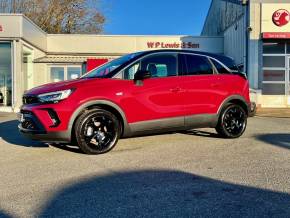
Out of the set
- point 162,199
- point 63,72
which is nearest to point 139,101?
point 162,199

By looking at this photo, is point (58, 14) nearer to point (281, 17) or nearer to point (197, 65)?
point (281, 17)

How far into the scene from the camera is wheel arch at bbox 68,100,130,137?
6957 mm

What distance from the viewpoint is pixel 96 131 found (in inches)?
285

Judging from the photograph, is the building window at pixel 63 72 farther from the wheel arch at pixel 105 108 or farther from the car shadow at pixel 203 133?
the wheel arch at pixel 105 108

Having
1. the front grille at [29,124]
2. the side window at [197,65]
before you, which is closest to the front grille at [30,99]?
the front grille at [29,124]

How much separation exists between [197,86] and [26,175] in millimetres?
3732

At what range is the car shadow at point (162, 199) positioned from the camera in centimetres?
420

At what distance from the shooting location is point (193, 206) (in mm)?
4367

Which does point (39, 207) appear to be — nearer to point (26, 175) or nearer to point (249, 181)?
point (26, 175)

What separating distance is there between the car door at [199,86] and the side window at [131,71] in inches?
36.6

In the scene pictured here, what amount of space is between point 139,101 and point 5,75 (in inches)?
564

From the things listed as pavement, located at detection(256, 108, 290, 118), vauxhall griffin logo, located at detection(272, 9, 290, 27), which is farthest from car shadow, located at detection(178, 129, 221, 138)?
vauxhall griffin logo, located at detection(272, 9, 290, 27)

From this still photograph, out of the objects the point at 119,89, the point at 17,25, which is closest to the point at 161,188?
the point at 119,89

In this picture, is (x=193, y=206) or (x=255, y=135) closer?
(x=193, y=206)
